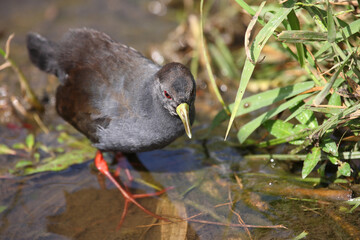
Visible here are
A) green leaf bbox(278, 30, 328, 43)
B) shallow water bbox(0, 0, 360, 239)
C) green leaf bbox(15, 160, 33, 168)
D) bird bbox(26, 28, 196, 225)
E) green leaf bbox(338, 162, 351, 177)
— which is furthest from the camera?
green leaf bbox(15, 160, 33, 168)

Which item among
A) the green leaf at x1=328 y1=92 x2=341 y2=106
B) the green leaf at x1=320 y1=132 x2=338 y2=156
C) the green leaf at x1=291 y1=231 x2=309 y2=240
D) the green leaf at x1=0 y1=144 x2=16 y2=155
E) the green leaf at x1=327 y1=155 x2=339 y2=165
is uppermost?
the green leaf at x1=328 y1=92 x2=341 y2=106

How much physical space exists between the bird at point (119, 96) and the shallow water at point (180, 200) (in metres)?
0.20

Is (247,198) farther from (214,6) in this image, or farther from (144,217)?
(214,6)

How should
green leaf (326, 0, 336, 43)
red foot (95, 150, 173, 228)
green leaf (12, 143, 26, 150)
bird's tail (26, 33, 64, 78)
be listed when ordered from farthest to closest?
green leaf (12, 143, 26, 150) → bird's tail (26, 33, 64, 78) → red foot (95, 150, 173, 228) → green leaf (326, 0, 336, 43)

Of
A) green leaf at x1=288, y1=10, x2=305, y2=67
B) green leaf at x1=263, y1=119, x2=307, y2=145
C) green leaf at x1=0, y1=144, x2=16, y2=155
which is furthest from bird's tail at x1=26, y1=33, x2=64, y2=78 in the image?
green leaf at x1=288, y1=10, x2=305, y2=67

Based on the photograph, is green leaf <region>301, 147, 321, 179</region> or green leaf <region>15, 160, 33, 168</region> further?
green leaf <region>15, 160, 33, 168</region>

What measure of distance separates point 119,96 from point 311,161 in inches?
73.3

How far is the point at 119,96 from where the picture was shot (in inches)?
147

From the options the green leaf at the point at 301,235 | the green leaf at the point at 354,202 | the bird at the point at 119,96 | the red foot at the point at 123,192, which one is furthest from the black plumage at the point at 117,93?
the green leaf at the point at 354,202

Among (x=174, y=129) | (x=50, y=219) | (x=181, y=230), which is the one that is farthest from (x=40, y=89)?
(x=181, y=230)

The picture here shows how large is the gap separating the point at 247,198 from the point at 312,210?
596 millimetres

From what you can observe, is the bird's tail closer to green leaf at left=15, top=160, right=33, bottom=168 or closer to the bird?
the bird

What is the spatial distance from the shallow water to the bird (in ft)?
0.66

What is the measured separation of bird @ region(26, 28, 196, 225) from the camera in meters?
3.37
